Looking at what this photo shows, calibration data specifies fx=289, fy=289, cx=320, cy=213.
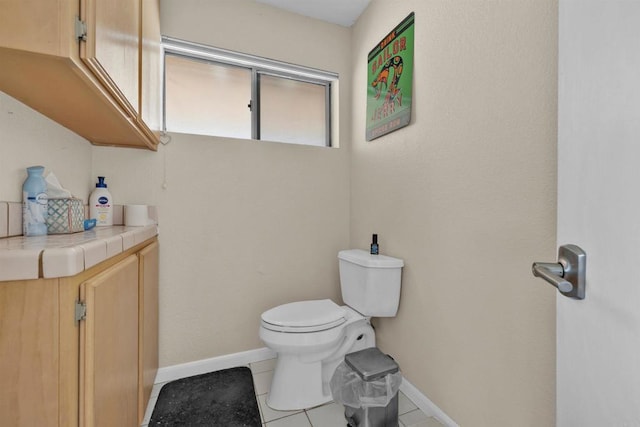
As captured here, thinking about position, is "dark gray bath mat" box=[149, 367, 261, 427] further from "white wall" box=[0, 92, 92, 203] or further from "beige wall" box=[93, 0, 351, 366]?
"white wall" box=[0, 92, 92, 203]

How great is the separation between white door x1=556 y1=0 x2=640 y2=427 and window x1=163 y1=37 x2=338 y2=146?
1.80m

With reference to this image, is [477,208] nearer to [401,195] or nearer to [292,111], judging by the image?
[401,195]

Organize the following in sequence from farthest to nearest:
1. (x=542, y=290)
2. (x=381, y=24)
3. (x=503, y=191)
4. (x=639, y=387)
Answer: (x=381, y=24), (x=503, y=191), (x=542, y=290), (x=639, y=387)

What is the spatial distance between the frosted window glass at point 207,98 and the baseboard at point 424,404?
6.06ft

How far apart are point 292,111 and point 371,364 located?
1.76 meters

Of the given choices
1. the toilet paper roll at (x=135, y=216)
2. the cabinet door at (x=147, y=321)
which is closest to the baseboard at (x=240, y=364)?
the cabinet door at (x=147, y=321)

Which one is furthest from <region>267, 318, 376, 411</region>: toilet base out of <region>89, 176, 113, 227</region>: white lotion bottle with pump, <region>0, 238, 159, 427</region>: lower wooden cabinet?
<region>89, 176, 113, 227</region>: white lotion bottle with pump

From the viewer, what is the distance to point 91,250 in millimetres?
706

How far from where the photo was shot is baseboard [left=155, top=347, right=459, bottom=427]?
4.59 ft

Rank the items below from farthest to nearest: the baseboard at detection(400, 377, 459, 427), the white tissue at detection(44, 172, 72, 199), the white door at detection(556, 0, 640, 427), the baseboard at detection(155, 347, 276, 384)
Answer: the baseboard at detection(155, 347, 276, 384)
the baseboard at detection(400, 377, 459, 427)
the white tissue at detection(44, 172, 72, 199)
the white door at detection(556, 0, 640, 427)

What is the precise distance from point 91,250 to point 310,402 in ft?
4.25

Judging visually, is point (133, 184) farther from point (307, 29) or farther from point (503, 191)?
point (503, 191)

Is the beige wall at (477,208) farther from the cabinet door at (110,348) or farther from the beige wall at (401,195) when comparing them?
the cabinet door at (110,348)

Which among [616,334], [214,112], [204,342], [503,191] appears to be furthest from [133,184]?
[616,334]
